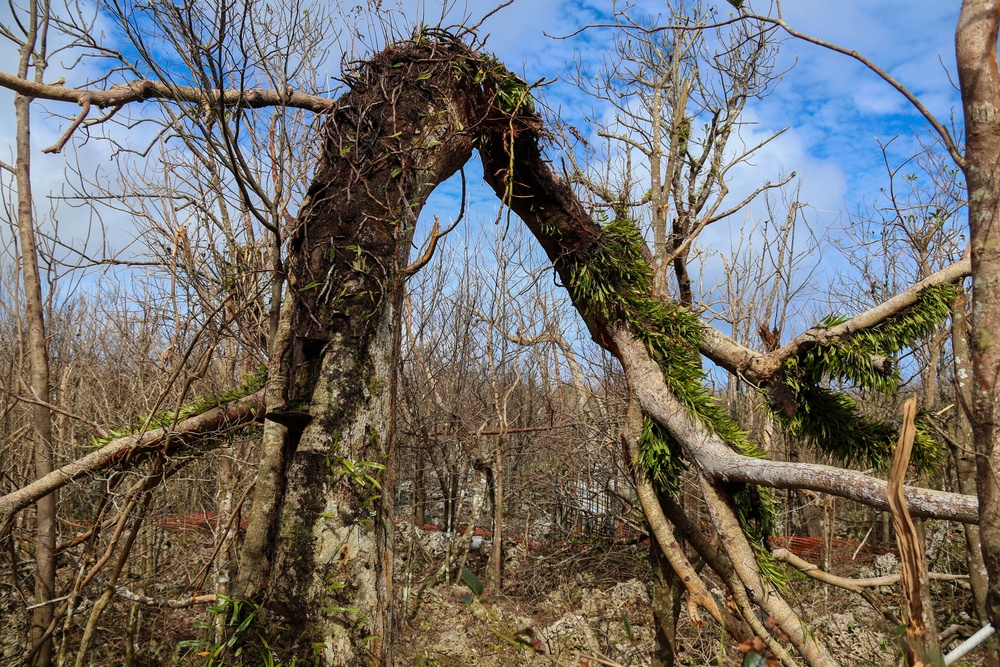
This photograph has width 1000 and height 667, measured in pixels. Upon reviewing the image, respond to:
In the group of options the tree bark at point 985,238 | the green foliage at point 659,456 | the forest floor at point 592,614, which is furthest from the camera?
the forest floor at point 592,614

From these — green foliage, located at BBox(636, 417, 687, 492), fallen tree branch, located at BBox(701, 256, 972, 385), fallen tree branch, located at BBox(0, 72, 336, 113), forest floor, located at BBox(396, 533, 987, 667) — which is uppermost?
fallen tree branch, located at BBox(0, 72, 336, 113)

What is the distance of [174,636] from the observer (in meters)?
5.80

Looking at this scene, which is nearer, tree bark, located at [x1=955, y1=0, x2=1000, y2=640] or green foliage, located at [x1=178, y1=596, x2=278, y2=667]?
tree bark, located at [x1=955, y1=0, x2=1000, y2=640]

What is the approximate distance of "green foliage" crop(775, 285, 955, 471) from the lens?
11.0 ft

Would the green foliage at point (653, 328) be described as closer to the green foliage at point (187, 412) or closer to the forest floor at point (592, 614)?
the green foliage at point (187, 412)

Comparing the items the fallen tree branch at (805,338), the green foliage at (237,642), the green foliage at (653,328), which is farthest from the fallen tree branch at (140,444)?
the fallen tree branch at (805,338)

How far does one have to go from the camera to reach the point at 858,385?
3.41 metres

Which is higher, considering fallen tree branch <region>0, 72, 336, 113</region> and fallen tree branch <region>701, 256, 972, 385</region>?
fallen tree branch <region>0, 72, 336, 113</region>

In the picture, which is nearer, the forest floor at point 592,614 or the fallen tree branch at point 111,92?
the fallen tree branch at point 111,92

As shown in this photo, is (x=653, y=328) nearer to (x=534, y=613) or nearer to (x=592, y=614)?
(x=592, y=614)

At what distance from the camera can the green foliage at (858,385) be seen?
3.36m

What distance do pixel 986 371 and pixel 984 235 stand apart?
0.37m

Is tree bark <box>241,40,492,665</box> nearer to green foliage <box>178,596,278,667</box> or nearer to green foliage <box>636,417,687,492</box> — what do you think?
green foliage <box>178,596,278,667</box>

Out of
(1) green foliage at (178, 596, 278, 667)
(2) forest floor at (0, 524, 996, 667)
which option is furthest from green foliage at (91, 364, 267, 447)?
(2) forest floor at (0, 524, 996, 667)
